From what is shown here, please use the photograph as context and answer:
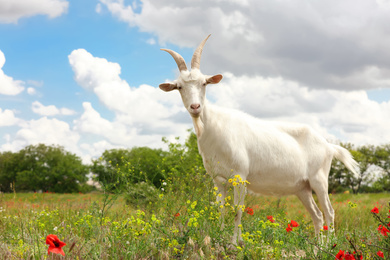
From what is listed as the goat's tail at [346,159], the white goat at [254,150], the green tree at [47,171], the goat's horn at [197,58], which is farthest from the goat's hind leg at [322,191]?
the green tree at [47,171]

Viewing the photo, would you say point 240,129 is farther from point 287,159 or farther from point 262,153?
point 287,159

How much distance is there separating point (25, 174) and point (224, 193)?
38.6 metres

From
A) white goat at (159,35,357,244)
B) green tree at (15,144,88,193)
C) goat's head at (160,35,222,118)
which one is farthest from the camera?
green tree at (15,144,88,193)

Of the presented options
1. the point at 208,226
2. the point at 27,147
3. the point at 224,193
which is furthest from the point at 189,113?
the point at 27,147

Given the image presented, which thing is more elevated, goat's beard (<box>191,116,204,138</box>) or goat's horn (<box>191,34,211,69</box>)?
goat's horn (<box>191,34,211,69</box>)

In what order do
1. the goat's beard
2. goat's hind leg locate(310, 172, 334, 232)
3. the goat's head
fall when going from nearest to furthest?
the goat's head < the goat's beard < goat's hind leg locate(310, 172, 334, 232)

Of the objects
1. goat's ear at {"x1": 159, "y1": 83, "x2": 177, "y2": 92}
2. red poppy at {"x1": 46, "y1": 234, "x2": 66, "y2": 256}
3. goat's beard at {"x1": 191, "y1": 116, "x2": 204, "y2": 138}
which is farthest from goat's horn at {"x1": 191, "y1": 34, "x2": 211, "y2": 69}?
red poppy at {"x1": 46, "y1": 234, "x2": 66, "y2": 256}

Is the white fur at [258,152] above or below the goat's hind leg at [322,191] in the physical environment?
above

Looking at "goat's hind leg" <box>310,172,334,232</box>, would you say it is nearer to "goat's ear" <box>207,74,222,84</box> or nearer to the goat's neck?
the goat's neck

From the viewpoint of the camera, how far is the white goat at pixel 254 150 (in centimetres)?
560

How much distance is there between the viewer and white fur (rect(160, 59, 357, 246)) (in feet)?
18.4

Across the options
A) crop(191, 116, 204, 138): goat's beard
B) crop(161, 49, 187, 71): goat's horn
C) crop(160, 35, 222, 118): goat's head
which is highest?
crop(161, 49, 187, 71): goat's horn

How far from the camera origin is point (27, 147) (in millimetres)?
42594

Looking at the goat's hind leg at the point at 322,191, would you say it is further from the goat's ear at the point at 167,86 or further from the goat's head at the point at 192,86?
the goat's ear at the point at 167,86
